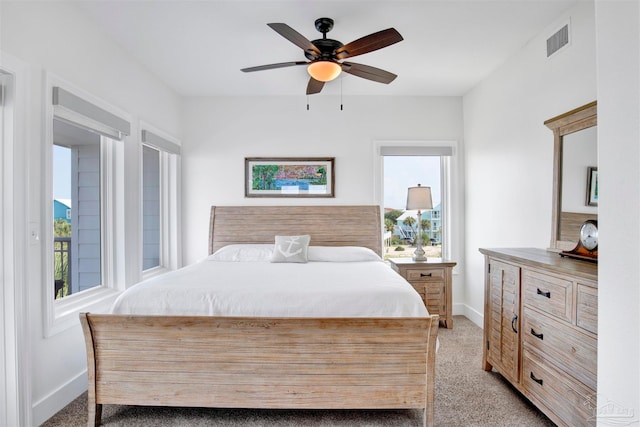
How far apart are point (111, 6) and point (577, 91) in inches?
132

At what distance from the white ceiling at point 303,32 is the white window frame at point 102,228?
679 mm

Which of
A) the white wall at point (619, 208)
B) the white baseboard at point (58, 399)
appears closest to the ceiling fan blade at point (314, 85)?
the white wall at point (619, 208)

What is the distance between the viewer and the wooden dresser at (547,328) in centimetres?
171

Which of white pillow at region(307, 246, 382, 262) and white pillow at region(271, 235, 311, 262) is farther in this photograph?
white pillow at region(307, 246, 382, 262)

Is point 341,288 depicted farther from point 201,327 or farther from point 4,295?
point 4,295

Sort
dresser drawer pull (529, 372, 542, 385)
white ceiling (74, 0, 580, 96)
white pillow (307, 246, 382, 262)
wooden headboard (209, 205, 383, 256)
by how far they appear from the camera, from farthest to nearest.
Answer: wooden headboard (209, 205, 383, 256) → white pillow (307, 246, 382, 262) → white ceiling (74, 0, 580, 96) → dresser drawer pull (529, 372, 542, 385)

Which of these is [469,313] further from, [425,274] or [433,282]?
[425,274]

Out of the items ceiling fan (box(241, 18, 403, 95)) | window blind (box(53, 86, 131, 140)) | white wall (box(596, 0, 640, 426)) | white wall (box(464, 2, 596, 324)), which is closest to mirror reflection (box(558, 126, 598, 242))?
white wall (box(464, 2, 596, 324))

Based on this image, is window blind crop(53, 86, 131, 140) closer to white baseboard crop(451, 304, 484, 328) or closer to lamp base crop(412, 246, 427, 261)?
lamp base crop(412, 246, 427, 261)

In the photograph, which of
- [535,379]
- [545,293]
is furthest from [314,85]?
[535,379]

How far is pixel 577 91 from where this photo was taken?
8.13ft

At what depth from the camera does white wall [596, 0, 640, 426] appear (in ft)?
3.76

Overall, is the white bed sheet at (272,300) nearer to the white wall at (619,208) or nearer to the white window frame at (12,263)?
the white window frame at (12,263)

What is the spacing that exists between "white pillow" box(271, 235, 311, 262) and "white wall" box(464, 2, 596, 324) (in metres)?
1.97
